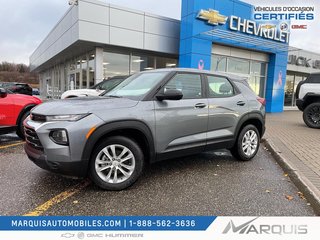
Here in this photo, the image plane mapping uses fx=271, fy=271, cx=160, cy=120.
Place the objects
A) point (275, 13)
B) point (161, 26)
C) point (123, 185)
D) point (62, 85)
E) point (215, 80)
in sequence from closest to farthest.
A: point (123, 185) < point (215, 80) < point (161, 26) < point (275, 13) < point (62, 85)

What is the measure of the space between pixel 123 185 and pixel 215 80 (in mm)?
2486

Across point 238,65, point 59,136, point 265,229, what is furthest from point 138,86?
point 238,65

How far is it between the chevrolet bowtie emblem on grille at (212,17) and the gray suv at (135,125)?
9.88 meters

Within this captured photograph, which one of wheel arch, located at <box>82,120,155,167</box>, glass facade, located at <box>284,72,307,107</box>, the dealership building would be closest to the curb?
wheel arch, located at <box>82,120,155,167</box>

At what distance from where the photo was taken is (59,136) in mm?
3299

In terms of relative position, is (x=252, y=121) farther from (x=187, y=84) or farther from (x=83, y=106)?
(x=83, y=106)

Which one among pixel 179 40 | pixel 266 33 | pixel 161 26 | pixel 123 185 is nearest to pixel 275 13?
pixel 266 33

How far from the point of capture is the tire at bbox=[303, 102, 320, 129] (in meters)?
10.2

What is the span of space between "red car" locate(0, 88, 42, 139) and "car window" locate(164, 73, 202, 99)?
408 cm

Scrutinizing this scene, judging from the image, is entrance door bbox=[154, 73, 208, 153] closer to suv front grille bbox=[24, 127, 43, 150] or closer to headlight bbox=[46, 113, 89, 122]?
headlight bbox=[46, 113, 89, 122]

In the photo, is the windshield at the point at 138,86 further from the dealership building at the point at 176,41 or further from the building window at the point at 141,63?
the building window at the point at 141,63

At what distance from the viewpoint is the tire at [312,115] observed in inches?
403

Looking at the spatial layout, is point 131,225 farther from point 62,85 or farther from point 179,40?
point 62,85

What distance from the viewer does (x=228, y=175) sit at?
4.55 meters
